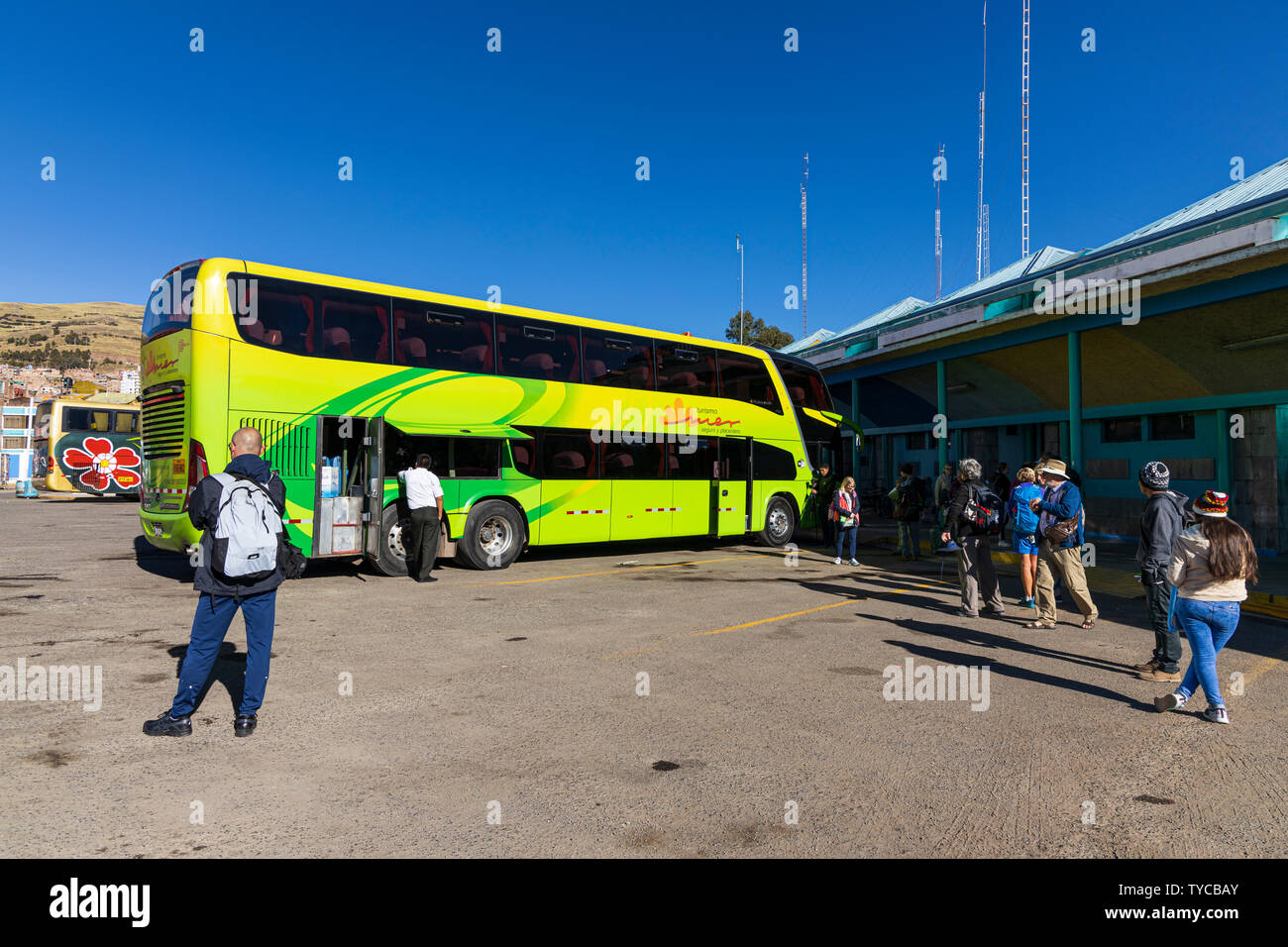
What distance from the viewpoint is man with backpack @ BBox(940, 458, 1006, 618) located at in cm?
896

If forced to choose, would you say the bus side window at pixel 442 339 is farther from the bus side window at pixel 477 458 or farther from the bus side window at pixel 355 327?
the bus side window at pixel 477 458

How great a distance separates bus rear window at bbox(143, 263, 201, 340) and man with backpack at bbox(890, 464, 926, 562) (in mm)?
11955

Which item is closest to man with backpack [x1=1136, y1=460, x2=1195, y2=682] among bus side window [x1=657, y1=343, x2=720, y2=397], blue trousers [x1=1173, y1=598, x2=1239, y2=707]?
blue trousers [x1=1173, y1=598, x2=1239, y2=707]

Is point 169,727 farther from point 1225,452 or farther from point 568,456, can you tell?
point 1225,452

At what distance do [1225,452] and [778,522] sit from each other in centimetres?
933

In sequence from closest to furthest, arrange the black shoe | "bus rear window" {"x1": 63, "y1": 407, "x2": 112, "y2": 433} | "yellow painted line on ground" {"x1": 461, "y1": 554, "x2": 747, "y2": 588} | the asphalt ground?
the asphalt ground < the black shoe < "yellow painted line on ground" {"x1": 461, "y1": 554, "x2": 747, "y2": 588} < "bus rear window" {"x1": 63, "y1": 407, "x2": 112, "y2": 433}

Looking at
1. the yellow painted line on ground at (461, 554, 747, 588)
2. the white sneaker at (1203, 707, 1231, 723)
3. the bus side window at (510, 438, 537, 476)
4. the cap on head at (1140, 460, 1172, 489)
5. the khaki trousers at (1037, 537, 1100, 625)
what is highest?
the bus side window at (510, 438, 537, 476)

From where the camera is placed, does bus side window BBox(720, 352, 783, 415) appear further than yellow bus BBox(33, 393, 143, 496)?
No

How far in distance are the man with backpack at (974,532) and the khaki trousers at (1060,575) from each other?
704mm

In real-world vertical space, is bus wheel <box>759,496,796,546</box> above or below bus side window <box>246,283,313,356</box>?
below

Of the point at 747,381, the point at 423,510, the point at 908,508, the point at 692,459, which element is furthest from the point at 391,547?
the point at 908,508

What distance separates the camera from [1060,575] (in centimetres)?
836

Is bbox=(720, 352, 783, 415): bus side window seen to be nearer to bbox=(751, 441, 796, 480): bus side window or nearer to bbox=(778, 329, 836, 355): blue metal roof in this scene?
bbox=(751, 441, 796, 480): bus side window
